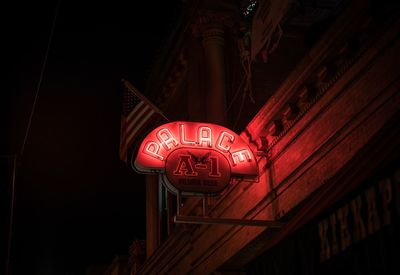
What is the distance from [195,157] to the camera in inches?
460

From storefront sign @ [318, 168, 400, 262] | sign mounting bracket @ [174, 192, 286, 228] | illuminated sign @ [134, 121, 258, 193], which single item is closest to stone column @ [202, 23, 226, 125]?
illuminated sign @ [134, 121, 258, 193]

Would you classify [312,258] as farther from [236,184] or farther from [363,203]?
[236,184]

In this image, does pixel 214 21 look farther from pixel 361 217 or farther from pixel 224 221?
pixel 361 217

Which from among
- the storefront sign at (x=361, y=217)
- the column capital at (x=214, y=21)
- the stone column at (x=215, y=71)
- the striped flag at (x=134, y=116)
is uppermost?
the column capital at (x=214, y=21)

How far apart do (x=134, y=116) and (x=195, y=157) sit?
3.14 m

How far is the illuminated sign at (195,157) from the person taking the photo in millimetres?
11430

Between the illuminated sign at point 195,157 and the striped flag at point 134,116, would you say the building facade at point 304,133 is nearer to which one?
the illuminated sign at point 195,157

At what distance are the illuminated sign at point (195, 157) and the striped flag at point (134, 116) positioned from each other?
6.42ft

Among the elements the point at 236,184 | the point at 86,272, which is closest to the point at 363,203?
the point at 236,184

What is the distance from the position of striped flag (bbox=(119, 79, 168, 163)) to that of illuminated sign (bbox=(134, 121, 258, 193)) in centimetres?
196

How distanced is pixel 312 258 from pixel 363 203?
1426 millimetres

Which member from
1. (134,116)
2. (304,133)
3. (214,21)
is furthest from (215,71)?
(304,133)

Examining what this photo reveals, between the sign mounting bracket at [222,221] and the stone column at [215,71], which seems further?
the stone column at [215,71]

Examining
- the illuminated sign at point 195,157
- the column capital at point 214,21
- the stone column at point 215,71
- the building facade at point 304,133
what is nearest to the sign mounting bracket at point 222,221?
the building facade at point 304,133
